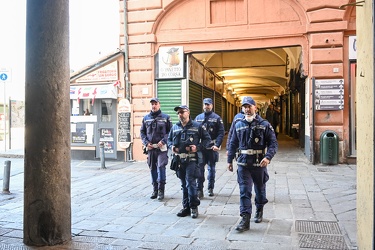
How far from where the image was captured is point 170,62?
40.0 feet

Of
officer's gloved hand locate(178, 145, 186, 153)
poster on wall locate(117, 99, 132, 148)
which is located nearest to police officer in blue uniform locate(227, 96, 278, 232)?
officer's gloved hand locate(178, 145, 186, 153)

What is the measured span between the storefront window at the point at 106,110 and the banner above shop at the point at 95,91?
0.41m

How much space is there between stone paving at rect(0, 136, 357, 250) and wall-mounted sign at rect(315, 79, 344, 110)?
6.62 feet

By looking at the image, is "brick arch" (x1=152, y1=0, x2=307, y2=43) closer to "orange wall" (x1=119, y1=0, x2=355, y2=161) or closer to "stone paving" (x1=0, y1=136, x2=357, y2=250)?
"orange wall" (x1=119, y1=0, x2=355, y2=161)

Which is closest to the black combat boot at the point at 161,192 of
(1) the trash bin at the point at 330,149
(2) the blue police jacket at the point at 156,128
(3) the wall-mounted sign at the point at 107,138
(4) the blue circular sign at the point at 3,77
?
(2) the blue police jacket at the point at 156,128

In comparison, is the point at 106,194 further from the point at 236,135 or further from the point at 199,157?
the point at 236,135

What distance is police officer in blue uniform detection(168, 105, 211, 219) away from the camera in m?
5.70

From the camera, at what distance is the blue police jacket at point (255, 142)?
5.12 m

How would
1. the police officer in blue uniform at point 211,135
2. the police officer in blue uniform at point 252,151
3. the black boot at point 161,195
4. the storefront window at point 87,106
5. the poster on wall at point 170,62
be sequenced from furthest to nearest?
1. the storefront window at point 87,106
2. the poster on wall at point 170,62
3. the police officer in blue uniform at point 211,135
4. the black boot at point 161,195
5. the police officer in blue uniform at point 252,151

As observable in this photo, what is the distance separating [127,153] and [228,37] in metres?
5.05

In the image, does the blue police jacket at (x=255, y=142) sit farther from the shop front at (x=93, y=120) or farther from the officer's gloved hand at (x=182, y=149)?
the shop front at (x=93, y=120)

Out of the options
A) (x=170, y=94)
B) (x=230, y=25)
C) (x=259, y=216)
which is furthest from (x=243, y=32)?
(x=259, y=216)

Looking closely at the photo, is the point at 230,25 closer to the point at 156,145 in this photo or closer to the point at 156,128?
the point at 156,128

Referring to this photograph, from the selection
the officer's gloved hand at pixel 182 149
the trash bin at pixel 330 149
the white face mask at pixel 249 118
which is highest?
the white face mask at pixel 249 118
